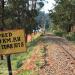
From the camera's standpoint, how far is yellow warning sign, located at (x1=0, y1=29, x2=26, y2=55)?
28.6 feet

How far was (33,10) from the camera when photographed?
63094 millimetres

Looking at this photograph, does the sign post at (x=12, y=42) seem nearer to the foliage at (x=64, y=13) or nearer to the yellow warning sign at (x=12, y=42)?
the yellow warning sign at (x=12, y=42)

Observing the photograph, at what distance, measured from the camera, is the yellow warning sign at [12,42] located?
8731 mm

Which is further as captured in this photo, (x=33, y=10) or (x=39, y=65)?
(x=33, y=10)

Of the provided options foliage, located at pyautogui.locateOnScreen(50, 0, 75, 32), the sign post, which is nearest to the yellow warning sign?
the sign post

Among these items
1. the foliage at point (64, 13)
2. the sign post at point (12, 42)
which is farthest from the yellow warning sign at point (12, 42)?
the foliage at point (64, 13)

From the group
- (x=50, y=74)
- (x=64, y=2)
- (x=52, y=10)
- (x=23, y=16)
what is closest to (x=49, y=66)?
(x=50, y=74)

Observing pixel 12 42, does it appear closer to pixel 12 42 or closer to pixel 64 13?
pixel 12 42

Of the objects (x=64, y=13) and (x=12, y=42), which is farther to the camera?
(x=64, y=13)

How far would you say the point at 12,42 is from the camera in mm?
8797

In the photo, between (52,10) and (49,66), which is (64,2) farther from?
(49,66)

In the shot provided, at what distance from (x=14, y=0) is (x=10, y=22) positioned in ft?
13.6

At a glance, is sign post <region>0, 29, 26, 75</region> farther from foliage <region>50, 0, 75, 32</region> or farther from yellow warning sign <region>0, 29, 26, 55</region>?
foliage <region>50, 0, 75, 32</region>

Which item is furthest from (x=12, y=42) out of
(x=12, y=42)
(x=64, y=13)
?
(x=64, y=13)
